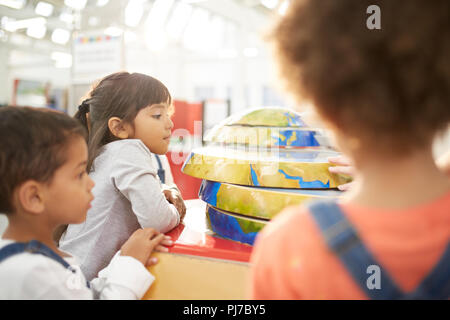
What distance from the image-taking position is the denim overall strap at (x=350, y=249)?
33 centimetres

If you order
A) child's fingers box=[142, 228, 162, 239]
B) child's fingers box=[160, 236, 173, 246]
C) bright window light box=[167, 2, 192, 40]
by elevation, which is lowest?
child's fingers box=[160, 236, 173, 246]

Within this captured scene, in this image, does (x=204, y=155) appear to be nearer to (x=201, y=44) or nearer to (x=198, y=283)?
(x=198, y=283)

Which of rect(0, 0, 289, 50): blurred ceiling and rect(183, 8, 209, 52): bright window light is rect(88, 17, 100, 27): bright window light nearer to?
rect(0, 0, 289, 50): blurred ceiling

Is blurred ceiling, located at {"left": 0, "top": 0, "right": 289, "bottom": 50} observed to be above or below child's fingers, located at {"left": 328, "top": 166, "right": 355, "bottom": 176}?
above

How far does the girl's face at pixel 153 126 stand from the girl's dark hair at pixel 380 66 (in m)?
0.74

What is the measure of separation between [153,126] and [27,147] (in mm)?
461

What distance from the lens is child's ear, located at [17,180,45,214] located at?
591mm

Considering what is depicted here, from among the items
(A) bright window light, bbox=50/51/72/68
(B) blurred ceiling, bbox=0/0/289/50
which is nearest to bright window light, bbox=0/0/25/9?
(B) blurred ceiling, bbox=0/0/289/50

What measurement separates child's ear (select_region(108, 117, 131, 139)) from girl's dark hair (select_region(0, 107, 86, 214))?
0.38m

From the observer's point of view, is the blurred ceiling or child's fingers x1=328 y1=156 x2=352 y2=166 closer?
child's fingers x1=328 y1=156 x2=352 y2=166

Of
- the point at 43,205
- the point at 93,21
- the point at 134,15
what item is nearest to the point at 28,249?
the point at 43,205

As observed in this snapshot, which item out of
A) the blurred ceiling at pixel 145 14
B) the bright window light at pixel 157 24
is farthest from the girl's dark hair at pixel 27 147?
the bright window light at pixel 157 24

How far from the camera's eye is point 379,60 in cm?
31

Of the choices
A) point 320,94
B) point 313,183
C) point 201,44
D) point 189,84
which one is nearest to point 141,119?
point 313,183
